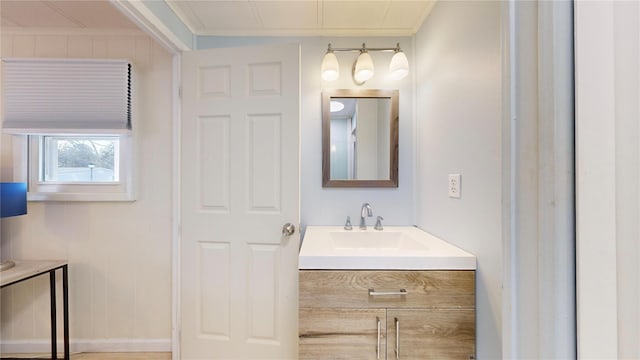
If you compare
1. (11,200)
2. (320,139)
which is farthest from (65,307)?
(320,139)

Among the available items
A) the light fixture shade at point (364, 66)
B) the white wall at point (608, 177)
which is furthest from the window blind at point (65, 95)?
the white wall at point (608, 177)

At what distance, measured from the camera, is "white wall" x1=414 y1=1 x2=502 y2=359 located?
101 centimetres

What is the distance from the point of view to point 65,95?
1.83 m

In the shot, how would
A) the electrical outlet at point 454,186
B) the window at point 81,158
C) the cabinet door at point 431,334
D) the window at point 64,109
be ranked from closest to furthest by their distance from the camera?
1. the cabinet door at point 431,334
2. the electrical outlet at point 454,186
3. the window at point 64,109
4. the window at point 81,158

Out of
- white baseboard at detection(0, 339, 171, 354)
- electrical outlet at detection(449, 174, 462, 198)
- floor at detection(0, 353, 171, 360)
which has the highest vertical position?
electrical outlet at detection(449, 174, 462, 198)

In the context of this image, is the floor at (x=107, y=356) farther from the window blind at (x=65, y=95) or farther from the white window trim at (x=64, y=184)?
the window blind at (x=65, y=95)

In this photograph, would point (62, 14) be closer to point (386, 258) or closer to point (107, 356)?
point (107, 356)

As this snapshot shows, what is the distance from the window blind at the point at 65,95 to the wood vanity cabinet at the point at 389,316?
1690 mm

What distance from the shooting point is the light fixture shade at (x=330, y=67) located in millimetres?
1786

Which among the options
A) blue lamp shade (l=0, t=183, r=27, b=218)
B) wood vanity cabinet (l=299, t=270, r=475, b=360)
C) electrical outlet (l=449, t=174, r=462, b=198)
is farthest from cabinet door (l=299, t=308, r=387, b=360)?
blue lamp shade (l=0, t=183, r=27, b=218)

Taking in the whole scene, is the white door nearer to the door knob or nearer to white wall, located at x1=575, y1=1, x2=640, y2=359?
the door knob

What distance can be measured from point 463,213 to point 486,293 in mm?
335

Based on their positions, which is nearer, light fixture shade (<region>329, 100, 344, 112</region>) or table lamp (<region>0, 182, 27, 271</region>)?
table lamp (<region>0, 182, 27, 271</region>)

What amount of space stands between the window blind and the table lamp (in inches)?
15.8
